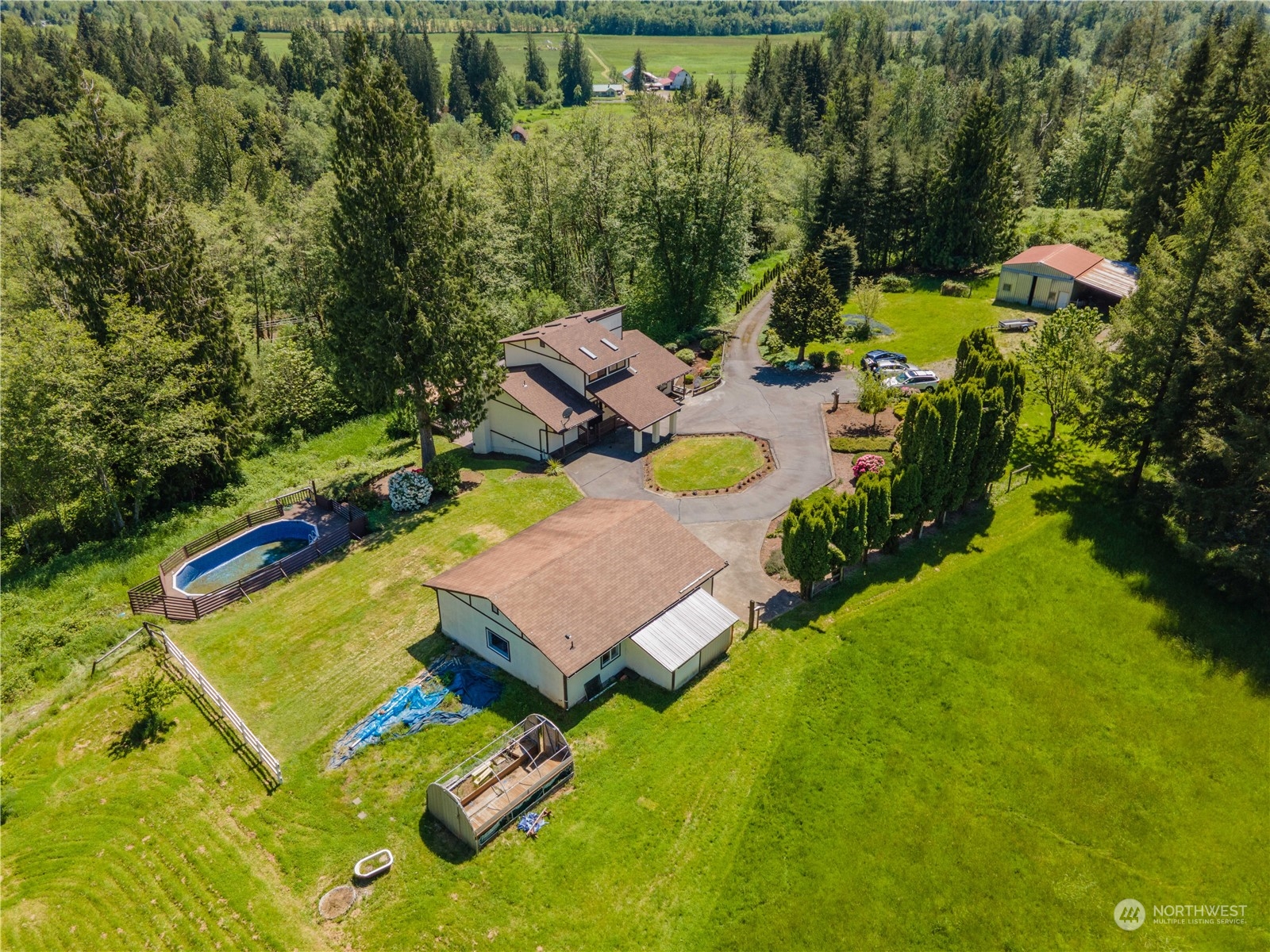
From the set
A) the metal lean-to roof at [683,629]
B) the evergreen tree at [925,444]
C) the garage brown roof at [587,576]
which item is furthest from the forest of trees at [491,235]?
the metal lean-to roof at [683,629]

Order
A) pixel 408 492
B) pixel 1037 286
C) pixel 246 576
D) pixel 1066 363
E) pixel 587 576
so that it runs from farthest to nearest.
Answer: pixel 1037 286
pixel 1066 363
pixel 408 492
pixel 246 576
pixel 587 576

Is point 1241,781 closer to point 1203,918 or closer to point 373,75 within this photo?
point 1203,918

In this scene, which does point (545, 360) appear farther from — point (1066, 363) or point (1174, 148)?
point (1174, 148)

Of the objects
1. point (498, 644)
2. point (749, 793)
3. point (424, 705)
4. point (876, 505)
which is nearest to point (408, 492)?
point (498, 644)

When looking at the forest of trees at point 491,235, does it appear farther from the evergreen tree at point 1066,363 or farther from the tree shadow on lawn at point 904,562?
the tree shadow on lawn at point 904,562

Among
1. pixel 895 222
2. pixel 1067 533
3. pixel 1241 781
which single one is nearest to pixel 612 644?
pixel 1241 781

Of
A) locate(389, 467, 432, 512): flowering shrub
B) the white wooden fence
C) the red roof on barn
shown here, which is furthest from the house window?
→ the red roof on barn
